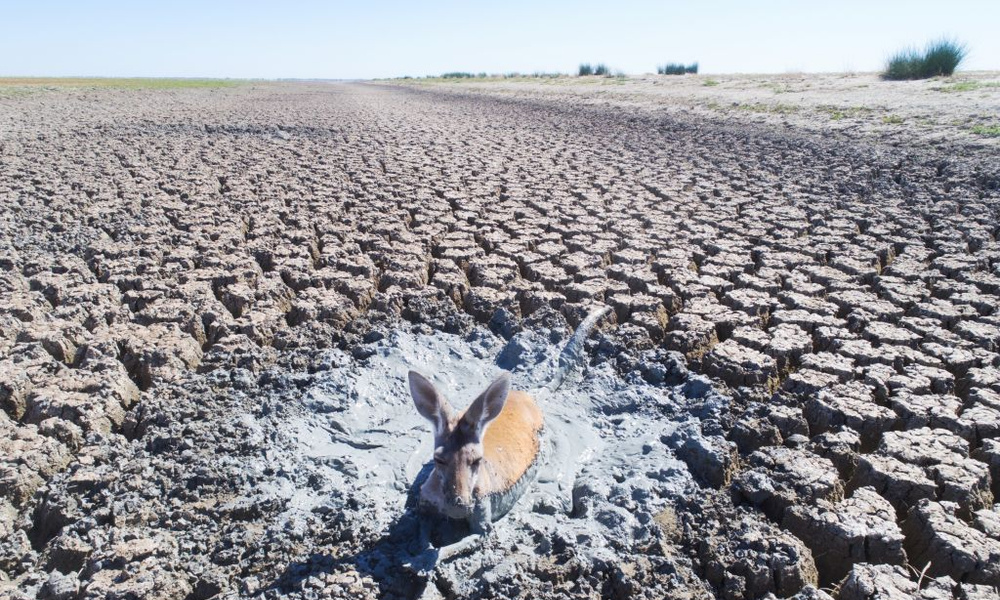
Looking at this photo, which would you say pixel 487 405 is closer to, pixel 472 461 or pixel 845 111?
pixel 472 461

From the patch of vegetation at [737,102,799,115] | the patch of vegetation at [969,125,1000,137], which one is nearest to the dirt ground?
the patch of vegetation at [969,125,1000,137]

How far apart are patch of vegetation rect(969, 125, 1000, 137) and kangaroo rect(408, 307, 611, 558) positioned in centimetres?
923

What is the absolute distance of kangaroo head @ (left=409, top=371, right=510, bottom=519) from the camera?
7.37ft

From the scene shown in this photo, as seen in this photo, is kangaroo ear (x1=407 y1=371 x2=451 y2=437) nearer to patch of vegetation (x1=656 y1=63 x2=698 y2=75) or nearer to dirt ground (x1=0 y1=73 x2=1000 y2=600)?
dirt ground (x1=0 y1=73 x2=1000 y2=600)

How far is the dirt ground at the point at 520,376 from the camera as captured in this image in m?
2.29

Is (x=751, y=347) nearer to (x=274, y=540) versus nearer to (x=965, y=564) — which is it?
(x=965, y=564)

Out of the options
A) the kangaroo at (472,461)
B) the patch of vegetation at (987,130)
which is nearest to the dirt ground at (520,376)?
the kangaroo at (472,461)

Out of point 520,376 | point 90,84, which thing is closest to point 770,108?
point 520,376

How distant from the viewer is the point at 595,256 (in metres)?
5.07

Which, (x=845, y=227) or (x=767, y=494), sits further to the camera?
(x=845, y=227)

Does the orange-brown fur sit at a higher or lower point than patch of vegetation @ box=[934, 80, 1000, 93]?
lower

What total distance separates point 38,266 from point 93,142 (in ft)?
23.0

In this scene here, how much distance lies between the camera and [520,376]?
11.8 feet

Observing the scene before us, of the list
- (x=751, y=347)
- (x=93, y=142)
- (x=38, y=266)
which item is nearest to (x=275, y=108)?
(x=93, y=142)
